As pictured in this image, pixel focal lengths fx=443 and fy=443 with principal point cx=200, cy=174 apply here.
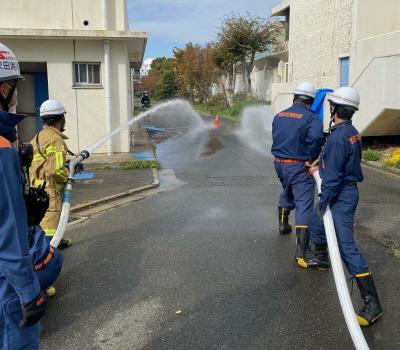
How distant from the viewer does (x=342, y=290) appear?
3619 millimetres

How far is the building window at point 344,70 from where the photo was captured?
16.6 metres

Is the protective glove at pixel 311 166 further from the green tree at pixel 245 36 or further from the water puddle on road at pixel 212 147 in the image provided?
the green tree at pixel 245 36

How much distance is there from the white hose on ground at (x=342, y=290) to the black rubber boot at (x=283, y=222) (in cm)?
193

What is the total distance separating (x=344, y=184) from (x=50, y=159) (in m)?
3.02

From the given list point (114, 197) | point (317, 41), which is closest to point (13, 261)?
point (114, 197)

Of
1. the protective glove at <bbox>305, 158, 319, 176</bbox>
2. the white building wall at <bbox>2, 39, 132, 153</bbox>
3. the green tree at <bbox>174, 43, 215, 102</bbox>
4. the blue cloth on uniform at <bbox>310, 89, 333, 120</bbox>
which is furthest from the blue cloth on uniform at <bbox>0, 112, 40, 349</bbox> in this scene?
the green tree at <bbox>174, 43, 215, 102</bbox>

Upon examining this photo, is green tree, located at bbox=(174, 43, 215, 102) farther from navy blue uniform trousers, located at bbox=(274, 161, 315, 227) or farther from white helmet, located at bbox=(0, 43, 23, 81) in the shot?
white helmet, located at bbox=(0, 43, 23, 81)

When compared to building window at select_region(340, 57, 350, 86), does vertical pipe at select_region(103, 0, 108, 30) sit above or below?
above

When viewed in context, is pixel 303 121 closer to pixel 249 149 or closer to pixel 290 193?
pixel 290 193

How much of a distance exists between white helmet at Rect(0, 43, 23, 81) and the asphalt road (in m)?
2.22

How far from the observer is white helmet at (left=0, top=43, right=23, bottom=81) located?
7.24 feet

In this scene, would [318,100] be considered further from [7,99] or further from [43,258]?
[7,99]

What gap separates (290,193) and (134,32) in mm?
8593

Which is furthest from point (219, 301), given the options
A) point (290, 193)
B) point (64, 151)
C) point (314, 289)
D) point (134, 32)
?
point (134, 32)
